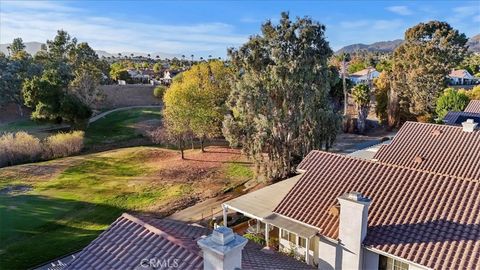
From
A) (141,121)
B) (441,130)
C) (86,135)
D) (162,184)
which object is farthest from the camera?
(141,121)

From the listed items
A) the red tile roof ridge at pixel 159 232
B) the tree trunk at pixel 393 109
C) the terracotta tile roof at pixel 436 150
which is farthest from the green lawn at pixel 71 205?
the tree trunk at pixel 393 109

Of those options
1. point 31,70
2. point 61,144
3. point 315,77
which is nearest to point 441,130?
point 315,77

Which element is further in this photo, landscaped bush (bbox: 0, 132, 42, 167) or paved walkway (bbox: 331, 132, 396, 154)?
paved walkway (bbox: 331, 132, 396, 154)

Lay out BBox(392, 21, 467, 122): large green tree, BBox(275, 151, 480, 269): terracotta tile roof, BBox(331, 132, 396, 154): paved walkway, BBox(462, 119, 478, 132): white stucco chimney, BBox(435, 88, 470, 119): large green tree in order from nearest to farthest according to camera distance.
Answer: BBox(275, 151, 480, 269): terracotta tile roof, BBox(462, 119, 478, 132): white stucco chimney, BBox(435, 88, 470, 119): large green tree, BBox(331, 132, 396, 154): paved walkway, BBox(392, 21, 467, 122): large green tree

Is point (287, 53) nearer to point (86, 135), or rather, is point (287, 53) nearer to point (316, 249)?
point (316, 249)

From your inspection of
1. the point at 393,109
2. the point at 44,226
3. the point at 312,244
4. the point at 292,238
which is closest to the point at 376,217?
the point at 312,244

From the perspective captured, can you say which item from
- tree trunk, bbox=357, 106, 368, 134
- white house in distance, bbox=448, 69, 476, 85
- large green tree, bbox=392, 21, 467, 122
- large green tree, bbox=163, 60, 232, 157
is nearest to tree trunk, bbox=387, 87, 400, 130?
large green tree, bbox=392, 21, 467, 122

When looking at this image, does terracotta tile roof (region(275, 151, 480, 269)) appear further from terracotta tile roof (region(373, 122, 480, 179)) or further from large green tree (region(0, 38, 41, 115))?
large green tree (region(0, 38, 41, 115))
